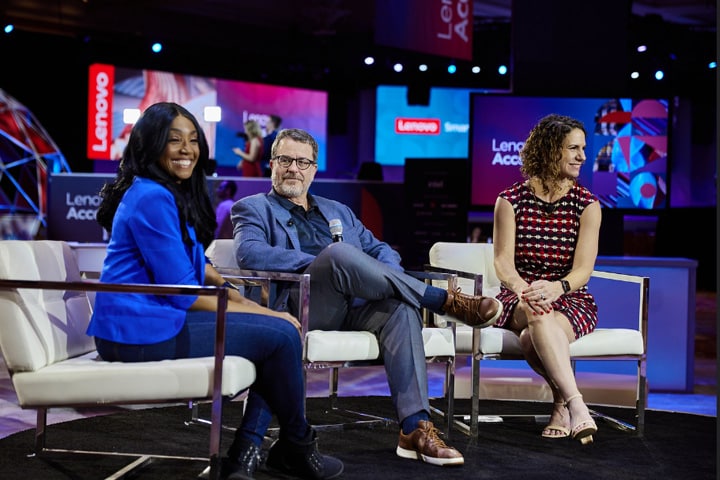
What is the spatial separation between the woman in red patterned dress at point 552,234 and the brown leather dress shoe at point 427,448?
2.42ft

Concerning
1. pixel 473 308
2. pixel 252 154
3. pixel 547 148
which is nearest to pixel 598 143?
pixel 547 148

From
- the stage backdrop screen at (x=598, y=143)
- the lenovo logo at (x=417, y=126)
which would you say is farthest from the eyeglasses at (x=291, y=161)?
the lenovo logo at (x=417, y=126)

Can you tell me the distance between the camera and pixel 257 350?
2.70 m

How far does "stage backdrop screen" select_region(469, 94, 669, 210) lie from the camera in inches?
258

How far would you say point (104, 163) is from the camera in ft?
45.2

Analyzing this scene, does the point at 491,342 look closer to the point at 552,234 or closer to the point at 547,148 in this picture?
the point at 552,234

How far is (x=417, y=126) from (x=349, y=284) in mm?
13371

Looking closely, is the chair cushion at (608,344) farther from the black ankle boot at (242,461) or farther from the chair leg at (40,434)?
the chair leg at (40,434)

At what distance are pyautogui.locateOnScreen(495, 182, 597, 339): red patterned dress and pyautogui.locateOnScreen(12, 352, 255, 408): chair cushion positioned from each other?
170 cm

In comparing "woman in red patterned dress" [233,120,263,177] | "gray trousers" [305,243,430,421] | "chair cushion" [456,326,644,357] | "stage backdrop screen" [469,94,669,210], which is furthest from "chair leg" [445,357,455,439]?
"woman in red patterned dress" [233,120,263,177]

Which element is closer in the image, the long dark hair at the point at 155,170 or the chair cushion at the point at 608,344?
the long dark hair at the point at 155,170

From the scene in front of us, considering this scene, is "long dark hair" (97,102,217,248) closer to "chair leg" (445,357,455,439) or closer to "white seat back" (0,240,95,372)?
"white seat back" (0,240,95,372)

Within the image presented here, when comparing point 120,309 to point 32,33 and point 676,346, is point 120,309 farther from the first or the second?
point 32,33

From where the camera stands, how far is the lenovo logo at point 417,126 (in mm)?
16438
